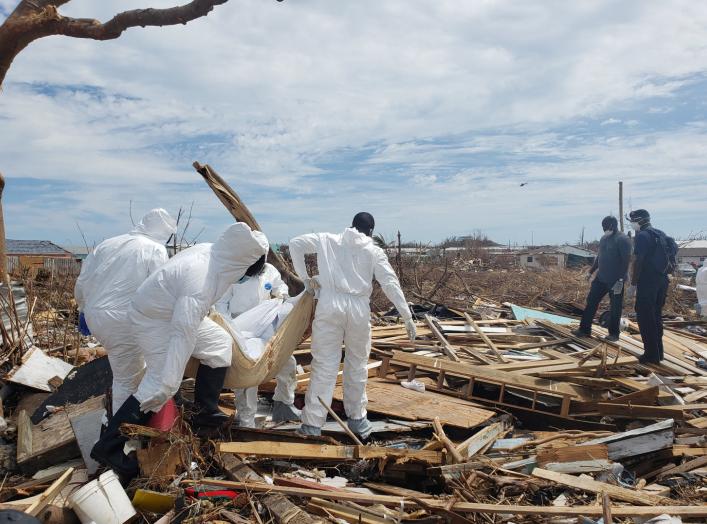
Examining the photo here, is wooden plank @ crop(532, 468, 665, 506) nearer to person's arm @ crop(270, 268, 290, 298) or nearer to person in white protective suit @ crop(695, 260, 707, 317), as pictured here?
person's arm @ crop(270, 268, 290, 298)

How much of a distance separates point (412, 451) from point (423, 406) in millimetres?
1452

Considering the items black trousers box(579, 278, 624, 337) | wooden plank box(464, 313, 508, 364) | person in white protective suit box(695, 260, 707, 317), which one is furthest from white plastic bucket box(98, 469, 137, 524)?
person in white protective suit box(695, 260, 707, 317)

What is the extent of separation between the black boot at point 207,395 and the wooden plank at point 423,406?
1.53 meters

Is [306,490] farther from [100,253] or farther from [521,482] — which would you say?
[100,253]

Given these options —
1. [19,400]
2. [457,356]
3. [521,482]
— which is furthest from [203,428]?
[457,356]

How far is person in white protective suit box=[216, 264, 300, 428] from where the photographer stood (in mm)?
4914

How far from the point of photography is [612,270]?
809cm

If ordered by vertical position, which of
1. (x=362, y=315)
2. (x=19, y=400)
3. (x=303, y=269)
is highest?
(x=303, y=269)

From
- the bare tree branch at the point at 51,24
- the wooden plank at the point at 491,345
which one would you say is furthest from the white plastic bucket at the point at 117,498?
the wooden plank at the point at 491,345

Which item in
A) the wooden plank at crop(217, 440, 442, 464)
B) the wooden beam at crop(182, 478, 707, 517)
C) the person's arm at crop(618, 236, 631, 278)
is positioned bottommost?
the wooden beam at crop(182, 478, 707, 517)

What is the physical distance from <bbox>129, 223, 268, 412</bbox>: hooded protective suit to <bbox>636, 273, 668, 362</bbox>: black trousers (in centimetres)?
538

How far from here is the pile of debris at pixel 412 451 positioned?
3.34 meters

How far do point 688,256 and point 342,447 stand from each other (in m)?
40.7

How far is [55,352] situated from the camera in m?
7.21
